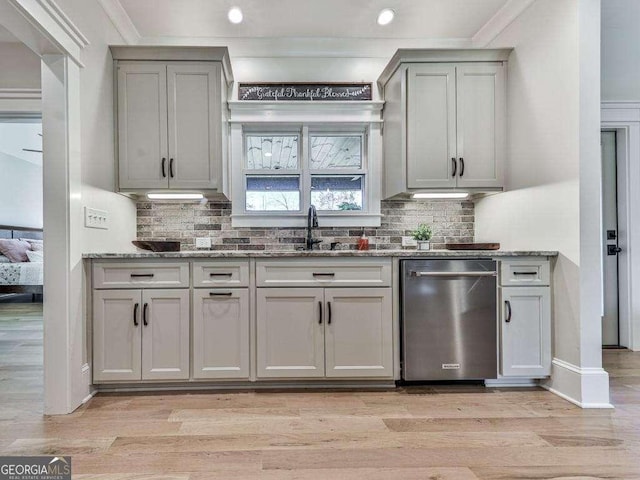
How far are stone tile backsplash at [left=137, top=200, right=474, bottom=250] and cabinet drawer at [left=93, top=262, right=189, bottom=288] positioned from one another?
770mm

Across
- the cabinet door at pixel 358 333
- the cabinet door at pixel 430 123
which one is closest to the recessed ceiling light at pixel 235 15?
the cabinet door at pixel 430 123

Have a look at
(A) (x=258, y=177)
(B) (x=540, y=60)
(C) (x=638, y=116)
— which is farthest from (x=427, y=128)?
(C) (x=638, y=116)

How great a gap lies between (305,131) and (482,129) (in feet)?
4.66

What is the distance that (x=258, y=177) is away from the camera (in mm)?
3396

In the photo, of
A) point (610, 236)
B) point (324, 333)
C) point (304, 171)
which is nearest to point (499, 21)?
point (304, 171)

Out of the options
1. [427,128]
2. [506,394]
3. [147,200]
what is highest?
[427,128]

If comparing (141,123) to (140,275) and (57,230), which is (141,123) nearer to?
(57,230)

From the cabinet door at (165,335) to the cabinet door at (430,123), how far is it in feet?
6.12

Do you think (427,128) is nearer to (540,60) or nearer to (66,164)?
(540,60)

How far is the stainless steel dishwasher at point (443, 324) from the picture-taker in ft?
8.34

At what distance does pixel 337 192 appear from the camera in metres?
3.43

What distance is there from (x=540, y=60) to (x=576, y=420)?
227 cm

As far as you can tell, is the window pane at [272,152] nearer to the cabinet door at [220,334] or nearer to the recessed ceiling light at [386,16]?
the recessed ceiling light at [386,16]

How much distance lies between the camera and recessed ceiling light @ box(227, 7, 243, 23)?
288 cm
